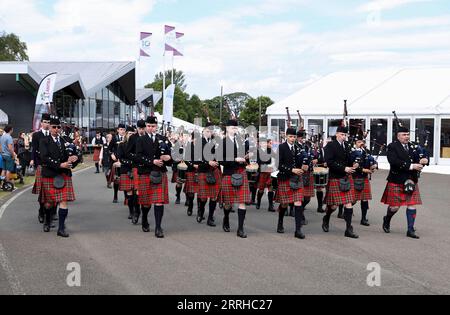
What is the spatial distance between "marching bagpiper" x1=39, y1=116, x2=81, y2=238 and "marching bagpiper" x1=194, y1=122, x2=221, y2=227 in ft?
7.31

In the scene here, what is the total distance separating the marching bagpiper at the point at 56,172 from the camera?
7.89m

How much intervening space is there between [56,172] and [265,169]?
464cm

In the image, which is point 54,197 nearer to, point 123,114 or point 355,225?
point 355,225

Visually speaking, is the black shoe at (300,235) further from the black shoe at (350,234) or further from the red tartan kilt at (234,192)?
the red tartan kilt at (234,192)

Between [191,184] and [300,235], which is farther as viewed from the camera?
[191,184]

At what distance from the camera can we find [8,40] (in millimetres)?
54188

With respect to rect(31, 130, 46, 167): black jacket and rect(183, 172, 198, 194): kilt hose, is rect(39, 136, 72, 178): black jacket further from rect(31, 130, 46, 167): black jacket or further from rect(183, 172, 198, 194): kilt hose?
rect(183, 172, 198, 194): kilt hose

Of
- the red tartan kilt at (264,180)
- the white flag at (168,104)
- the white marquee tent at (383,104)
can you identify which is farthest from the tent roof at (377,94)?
the red tartan kilt at (264,180)

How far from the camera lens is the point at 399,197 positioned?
8.27m

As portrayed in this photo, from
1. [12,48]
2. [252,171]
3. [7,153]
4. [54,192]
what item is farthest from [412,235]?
[12,48]

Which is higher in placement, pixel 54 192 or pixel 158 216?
pixel 54 192

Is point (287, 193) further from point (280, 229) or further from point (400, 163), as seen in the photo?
point (400, 163)

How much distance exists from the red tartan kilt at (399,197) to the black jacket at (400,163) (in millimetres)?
92

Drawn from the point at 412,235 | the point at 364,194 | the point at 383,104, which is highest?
the point at 383,104
